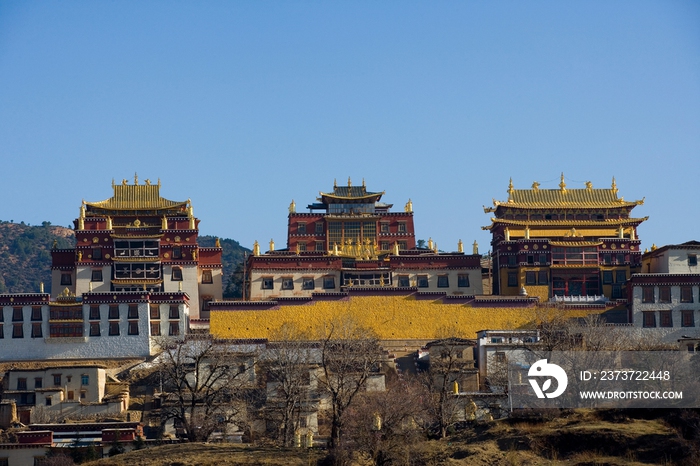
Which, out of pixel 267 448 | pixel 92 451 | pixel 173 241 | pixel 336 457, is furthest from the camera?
pixel 173 241

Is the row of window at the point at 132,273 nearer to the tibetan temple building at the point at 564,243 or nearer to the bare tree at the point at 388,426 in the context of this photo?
the tibetan temple building at the point at 564,243

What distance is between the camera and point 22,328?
94.1 meters

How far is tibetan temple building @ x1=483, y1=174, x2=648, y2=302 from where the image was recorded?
102750 mm

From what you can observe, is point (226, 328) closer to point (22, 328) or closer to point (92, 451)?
point (22, 328)

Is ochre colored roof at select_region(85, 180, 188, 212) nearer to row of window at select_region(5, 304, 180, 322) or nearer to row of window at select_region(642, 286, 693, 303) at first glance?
row of window at select_region(5, 304, 180, 322)

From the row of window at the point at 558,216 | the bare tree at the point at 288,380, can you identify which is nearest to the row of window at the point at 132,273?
the bare tree at the point at 288,380

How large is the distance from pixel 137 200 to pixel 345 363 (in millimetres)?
33133

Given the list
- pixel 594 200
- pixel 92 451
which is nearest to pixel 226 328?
pixel 92 451

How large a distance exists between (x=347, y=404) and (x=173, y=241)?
3696cm

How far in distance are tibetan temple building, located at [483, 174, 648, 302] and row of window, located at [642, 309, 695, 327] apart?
14.8 ft

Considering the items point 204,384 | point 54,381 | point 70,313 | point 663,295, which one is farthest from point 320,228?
point 204,384

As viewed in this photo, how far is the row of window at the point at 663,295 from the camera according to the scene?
318 ft

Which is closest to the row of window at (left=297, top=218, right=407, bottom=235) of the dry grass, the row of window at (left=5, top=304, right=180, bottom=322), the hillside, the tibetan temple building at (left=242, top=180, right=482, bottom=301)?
the tibetan temple building at (left=242, top=180, right=482, bottom=301)

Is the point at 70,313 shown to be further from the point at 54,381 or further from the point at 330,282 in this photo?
the point at 330,282
